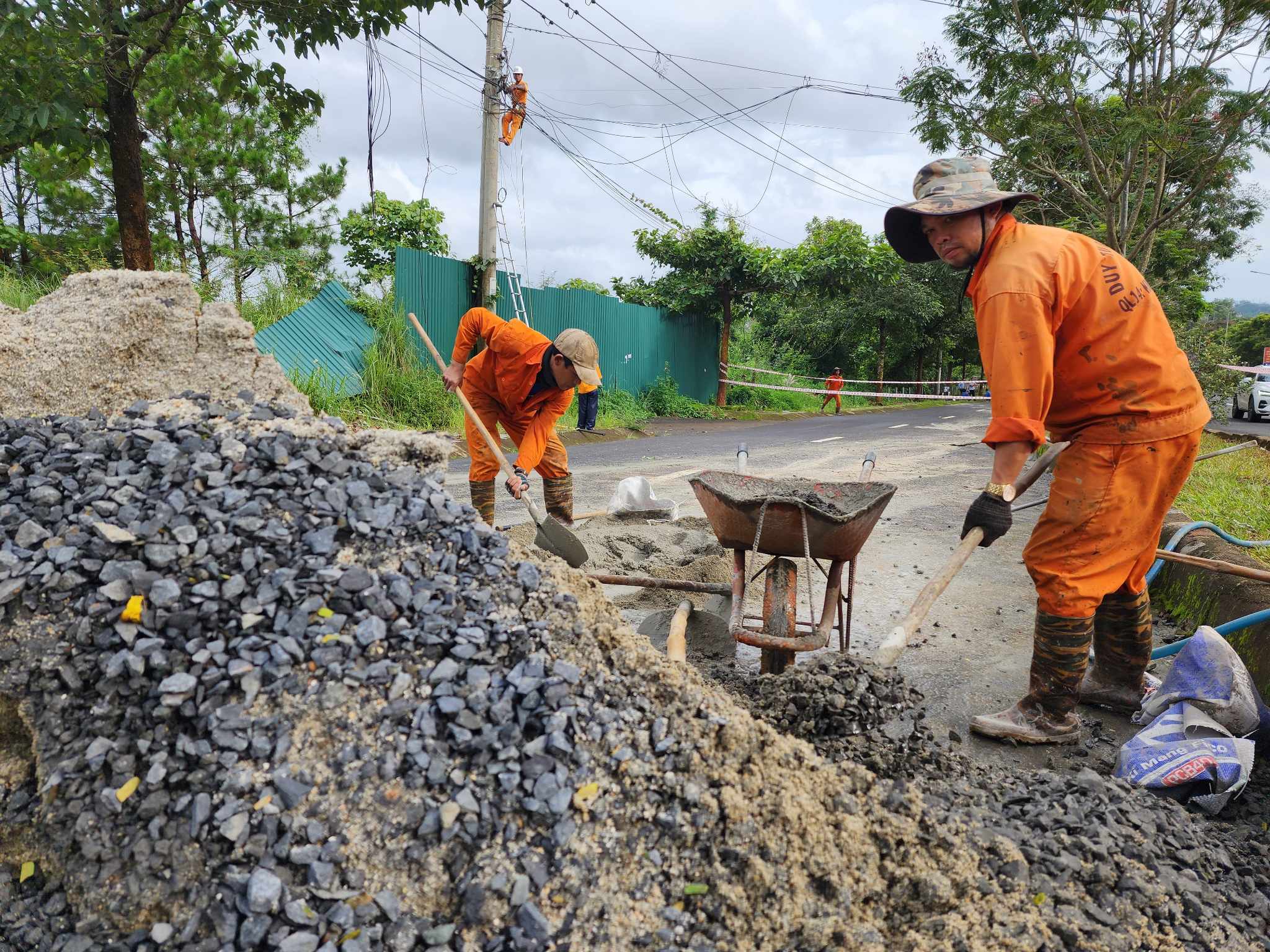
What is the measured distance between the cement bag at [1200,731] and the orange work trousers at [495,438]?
3.01 metres

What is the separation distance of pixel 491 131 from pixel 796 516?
357 inches

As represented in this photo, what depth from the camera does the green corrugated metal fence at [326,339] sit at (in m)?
8.67

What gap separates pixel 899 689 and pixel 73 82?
527 cm

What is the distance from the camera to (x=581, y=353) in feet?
12.8

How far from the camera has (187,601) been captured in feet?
5.68

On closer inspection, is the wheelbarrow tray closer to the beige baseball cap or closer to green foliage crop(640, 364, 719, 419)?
the beige baseball cap

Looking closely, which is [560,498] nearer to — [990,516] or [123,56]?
[990,516]

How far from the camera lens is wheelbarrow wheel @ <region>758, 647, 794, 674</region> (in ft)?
8.82

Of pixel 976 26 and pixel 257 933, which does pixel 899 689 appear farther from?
pixel 976 26

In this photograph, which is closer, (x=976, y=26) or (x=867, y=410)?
(x=976, y=26)

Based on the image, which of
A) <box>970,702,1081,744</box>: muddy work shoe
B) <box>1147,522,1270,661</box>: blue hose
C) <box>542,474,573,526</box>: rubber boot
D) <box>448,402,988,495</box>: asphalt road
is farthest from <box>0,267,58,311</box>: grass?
<box>1147,522,1270,661</box>: blue hose

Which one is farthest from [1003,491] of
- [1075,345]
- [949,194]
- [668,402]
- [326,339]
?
[668,402]

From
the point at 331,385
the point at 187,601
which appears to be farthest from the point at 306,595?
the point at 331,385

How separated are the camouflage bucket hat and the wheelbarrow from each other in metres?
0.99
